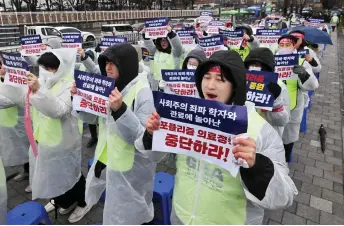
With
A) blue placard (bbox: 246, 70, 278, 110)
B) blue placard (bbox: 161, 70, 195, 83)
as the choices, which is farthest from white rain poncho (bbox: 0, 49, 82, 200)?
blue placard (bbox: 246, 70, 278, 110)

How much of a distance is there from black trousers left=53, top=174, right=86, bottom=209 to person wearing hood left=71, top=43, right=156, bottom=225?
1.06 metres

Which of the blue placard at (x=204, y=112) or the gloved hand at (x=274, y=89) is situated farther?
the gloved hand at (x=274, y=89)

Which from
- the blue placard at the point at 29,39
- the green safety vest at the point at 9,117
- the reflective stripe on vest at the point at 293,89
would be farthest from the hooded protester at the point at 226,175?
the blue placard at the point at 29,39

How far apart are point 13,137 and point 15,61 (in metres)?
1.35

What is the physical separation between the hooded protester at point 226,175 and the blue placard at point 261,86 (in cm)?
101

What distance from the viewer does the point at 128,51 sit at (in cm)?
247

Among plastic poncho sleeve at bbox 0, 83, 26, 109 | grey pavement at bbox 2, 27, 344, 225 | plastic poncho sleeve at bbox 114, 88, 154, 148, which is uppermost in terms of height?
plastic poncho sleeve at bbox 114, 88, 154, 148

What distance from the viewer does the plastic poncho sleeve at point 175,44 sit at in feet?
19.6

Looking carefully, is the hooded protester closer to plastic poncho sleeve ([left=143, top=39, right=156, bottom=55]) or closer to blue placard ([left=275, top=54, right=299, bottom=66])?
blue placard ([left=275, top=54, right=299, bottom=66])

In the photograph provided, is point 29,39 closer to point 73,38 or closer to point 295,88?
point 73,38

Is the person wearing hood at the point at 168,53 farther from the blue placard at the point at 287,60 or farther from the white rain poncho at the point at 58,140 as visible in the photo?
the white rain poncho at the point at 58,140

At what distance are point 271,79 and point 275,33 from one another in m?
4.39

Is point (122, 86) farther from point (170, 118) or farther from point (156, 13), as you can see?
point (156, 13)

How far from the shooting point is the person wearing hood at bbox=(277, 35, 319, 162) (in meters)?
3.71
